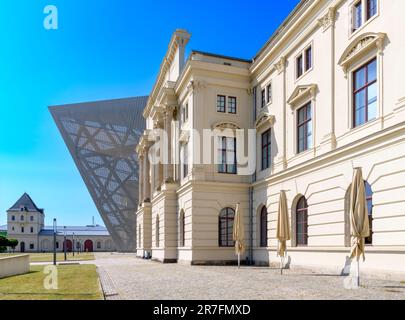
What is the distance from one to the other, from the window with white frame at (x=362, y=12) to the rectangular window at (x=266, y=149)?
10481 mm

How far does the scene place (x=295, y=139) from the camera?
81.5ft

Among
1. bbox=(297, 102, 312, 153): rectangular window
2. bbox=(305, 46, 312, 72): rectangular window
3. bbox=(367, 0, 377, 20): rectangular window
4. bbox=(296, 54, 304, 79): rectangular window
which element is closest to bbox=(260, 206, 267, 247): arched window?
bbox=(297, 102, 312, 153): rectangular window

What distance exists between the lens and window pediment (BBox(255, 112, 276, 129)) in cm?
2783

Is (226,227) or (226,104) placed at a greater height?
(226,104)

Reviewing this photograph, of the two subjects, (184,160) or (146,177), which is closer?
(184,160)

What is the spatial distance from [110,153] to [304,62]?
57.9 m

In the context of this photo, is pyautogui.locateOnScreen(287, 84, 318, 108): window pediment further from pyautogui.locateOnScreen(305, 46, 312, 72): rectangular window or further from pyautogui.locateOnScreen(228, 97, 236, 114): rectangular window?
pyautogui.locateOnScreen(228, 97, 236, 114): rectangular window

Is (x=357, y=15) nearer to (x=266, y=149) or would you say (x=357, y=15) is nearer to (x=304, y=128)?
(x=304, y=128)

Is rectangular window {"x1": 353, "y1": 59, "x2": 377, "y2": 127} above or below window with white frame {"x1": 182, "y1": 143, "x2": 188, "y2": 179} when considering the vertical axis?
above

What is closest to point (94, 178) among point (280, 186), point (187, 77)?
point (187, 77)

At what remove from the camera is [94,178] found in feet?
250

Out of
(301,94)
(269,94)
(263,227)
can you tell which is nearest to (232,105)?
(269,94)

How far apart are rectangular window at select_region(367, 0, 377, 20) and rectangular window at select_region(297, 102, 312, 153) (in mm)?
6050
